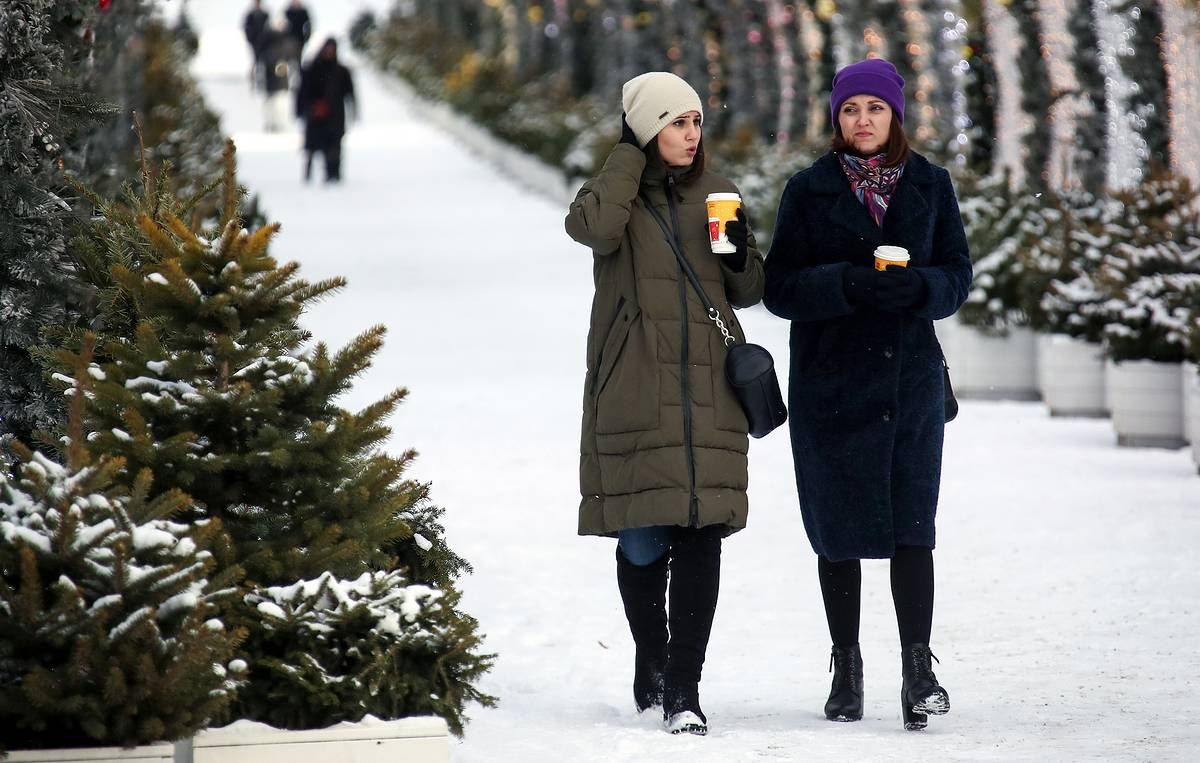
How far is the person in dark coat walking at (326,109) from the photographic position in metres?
26.4

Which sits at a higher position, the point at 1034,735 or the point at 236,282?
the point at 236,282

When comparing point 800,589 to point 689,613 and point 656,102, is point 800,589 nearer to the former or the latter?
point 689,613

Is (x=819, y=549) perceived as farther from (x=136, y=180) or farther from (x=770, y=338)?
(x=770, y=338)

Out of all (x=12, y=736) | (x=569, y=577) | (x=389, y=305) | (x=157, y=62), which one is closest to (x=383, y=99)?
(x=157, y=62)

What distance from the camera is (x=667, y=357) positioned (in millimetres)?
5109

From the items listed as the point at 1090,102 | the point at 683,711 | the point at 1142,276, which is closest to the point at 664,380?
the point at 683,711

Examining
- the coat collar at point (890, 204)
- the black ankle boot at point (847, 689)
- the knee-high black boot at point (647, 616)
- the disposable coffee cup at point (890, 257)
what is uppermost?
the coat collar at point (890, 204)

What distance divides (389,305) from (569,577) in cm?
943

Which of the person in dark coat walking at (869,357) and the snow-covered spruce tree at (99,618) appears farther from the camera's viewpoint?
the person in dark coat walking at (869,357)

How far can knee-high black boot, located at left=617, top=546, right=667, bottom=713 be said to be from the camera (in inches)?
209

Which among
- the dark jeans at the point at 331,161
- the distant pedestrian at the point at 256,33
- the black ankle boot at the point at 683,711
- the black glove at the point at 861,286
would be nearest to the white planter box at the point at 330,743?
the black ankle boot at the point at 683,711

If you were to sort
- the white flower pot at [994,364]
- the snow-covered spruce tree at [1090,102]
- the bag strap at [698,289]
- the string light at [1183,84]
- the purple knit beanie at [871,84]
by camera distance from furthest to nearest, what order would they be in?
the snow-covered spruce tree at [1090,102] < the string light at [1183,84] < the white flower pot at [994,364] < the purple knit beanie at [871,84] < the bag strap at [698,289]

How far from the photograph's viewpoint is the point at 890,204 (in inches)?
212

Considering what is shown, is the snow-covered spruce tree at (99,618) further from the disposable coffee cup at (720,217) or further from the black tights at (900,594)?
the black tights at (900,594)
